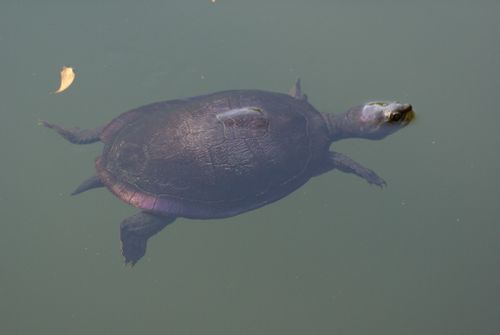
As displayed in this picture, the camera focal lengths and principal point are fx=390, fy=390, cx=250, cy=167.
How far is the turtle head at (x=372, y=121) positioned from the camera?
12.4 ft

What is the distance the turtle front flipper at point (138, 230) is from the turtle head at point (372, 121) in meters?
1.94

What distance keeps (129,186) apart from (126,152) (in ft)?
0.95

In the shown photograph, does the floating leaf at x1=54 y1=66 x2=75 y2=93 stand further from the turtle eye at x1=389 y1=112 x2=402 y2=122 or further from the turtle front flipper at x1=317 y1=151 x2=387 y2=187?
the turtle eye at x1=389 y1=112 x2=402 y2=122

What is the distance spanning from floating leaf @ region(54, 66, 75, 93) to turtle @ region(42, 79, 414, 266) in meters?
1.77

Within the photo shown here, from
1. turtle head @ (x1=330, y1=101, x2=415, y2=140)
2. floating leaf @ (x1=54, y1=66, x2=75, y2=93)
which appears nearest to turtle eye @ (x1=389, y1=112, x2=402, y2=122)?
turtle head @ (x1=330, y1=101, x2=415, y2=140)

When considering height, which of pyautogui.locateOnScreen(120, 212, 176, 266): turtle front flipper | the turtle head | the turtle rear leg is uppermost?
the turtle head

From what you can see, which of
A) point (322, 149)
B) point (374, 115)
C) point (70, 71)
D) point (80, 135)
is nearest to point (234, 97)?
point (322, 149)

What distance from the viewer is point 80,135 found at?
3.91 m

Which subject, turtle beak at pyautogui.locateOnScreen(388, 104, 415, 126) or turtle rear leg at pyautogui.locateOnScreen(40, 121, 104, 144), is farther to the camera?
turtle rear leg at pyautogui.locateOnScreen(40, 121, 104, 144)

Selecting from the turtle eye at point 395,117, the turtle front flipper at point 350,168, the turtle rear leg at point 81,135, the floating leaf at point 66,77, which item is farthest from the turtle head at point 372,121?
the floating leaf at point 66,77

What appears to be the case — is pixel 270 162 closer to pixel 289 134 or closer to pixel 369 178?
pixel 289 134

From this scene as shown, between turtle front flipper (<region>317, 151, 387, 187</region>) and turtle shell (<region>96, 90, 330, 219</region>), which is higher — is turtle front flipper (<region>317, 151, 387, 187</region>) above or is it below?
below

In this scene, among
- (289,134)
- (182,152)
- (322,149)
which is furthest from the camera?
(322,149)

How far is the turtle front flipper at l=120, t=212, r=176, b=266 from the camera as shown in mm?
3392
